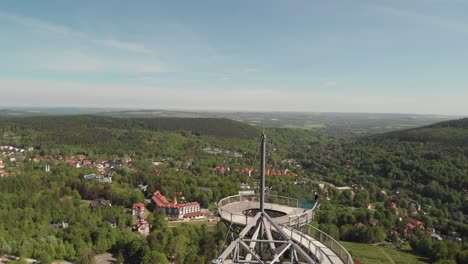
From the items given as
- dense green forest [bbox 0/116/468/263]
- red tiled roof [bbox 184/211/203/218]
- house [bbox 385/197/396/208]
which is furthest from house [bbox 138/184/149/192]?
house [bbox 385/197/396/208]

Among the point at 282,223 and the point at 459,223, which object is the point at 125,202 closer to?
the point at 282,223

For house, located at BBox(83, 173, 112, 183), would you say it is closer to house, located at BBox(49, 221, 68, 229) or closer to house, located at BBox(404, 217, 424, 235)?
house, located at BBox(49, 221, 68, 229)

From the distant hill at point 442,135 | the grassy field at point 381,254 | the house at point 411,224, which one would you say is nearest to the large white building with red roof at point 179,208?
the grassy field at point 381,254

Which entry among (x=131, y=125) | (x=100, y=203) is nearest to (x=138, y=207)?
(x=100, y=203)

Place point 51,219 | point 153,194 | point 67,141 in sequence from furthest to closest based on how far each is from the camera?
1. point 67,141
2. point 153,194
3. point 51,219

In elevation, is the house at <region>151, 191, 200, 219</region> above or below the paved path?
below

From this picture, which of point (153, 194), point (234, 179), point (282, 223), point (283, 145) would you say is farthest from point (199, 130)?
point (282, 223)
